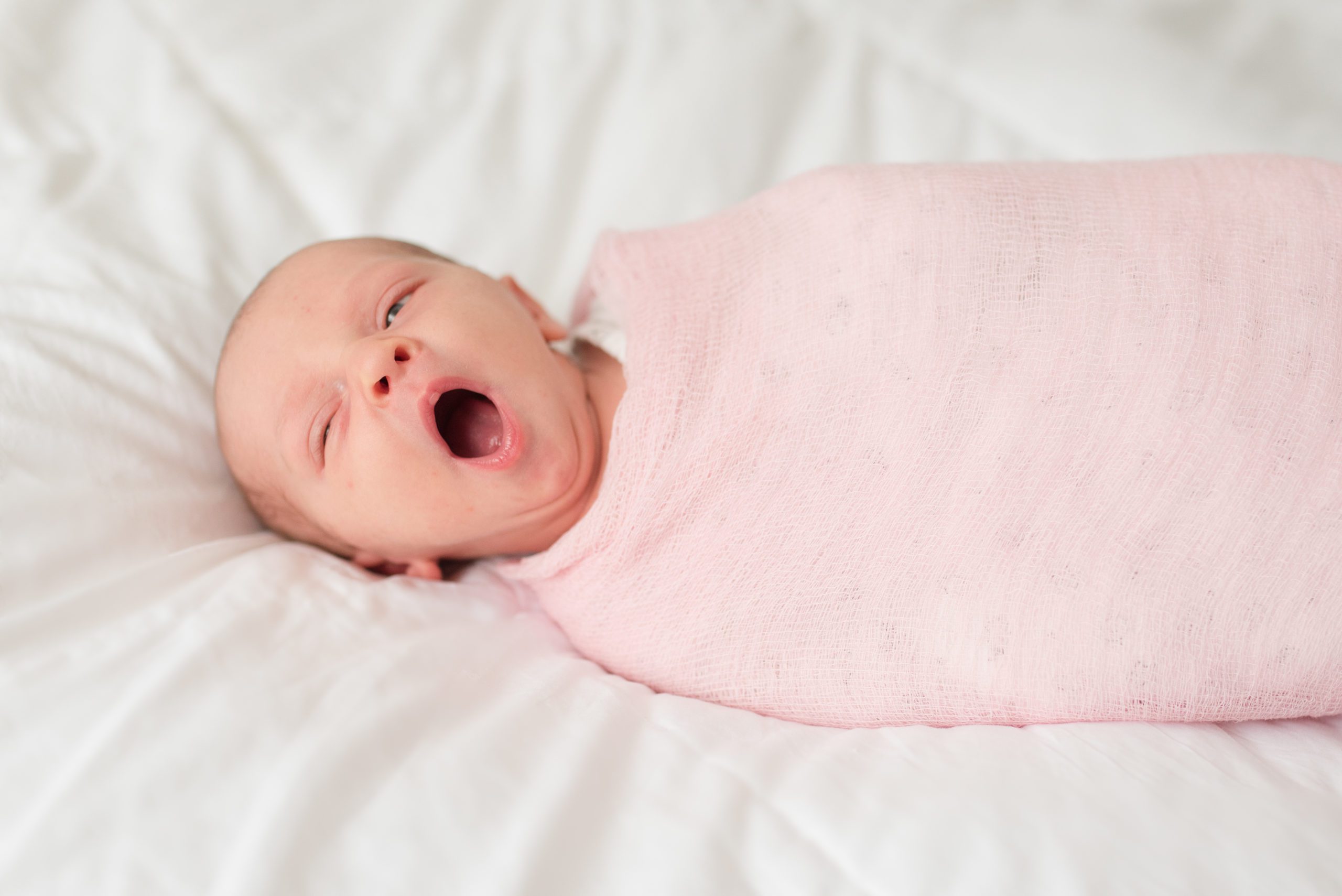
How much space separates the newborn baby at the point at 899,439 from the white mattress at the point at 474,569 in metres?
0.07

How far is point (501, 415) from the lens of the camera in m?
0.93

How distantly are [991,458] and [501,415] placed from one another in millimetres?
454

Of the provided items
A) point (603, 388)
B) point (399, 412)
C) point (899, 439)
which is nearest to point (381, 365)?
point (399, 412)

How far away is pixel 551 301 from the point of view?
4.25 feet

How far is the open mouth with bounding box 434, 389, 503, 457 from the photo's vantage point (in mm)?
1013

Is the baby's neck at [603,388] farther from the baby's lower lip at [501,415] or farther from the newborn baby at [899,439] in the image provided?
the baby's lower lip at [501,415]

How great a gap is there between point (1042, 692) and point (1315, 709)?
226 millimetres

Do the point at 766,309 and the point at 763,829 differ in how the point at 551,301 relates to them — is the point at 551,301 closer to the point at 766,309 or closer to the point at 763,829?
the point at 766,309

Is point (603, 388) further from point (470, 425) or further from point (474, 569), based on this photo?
point (474, 569)

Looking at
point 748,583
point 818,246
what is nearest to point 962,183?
point 818,246

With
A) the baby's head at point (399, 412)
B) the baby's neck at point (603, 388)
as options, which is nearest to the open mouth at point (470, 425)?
the baby's head at point (399, 412)

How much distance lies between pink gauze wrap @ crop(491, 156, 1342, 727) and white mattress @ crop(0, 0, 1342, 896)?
65 mm

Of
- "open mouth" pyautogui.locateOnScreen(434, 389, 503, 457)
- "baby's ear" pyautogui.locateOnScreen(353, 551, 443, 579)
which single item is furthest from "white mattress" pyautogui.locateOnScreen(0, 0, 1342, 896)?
"open mouth" pyautogui.locateOnScreen(434, 389, 503, 457)

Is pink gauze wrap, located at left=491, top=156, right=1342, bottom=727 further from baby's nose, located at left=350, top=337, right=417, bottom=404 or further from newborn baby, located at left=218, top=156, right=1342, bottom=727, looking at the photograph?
baby's nose, located at left=350, top=337, right=417, bottom=404
